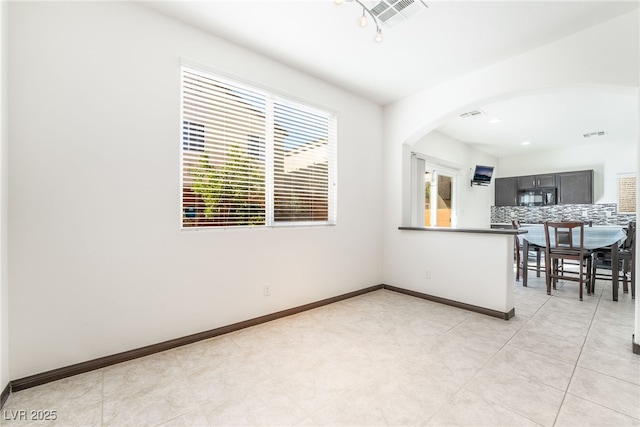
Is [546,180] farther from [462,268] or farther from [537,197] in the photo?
[462,268]

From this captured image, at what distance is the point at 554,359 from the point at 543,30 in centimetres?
279

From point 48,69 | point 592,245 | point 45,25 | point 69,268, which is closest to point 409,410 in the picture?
point 69,268

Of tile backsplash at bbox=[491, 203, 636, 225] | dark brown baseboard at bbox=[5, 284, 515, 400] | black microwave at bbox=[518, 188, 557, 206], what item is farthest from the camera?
black microwave at bbox=[518, 188, 557, 206]

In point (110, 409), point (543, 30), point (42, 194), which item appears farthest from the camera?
point (543, 30)

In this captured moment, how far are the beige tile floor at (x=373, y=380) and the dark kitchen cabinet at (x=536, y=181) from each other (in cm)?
494

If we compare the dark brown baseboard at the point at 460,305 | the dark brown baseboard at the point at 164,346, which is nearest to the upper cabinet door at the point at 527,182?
the dark brown baseboard at the point at 460,305

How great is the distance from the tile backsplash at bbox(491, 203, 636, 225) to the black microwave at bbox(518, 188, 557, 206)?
12.7 inches

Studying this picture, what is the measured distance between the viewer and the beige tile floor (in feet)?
5.13

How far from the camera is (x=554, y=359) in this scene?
2.16m

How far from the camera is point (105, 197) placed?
2074 mm

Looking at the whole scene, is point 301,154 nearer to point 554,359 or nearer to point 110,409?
point 110,409

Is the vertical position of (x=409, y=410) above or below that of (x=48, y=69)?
below

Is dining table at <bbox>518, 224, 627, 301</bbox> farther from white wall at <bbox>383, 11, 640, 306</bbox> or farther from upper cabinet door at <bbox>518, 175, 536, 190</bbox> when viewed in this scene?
upper cabinet door at <bbox>518, 175, 536, 190</bbox>

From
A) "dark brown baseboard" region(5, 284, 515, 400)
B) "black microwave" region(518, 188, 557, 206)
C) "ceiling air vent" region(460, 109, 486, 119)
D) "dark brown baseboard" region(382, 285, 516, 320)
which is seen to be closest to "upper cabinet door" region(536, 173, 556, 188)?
"black microwave" region(518, 188, 557, 206)
